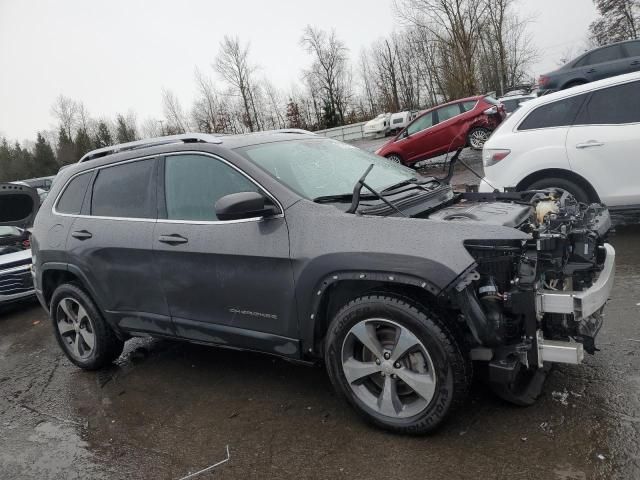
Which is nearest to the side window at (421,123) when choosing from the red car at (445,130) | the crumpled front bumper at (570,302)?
the red car at (445,130)

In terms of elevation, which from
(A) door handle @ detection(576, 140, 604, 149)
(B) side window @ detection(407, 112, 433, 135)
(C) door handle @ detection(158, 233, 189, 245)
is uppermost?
(B) side window @ detection(407, 112, 433, 135)

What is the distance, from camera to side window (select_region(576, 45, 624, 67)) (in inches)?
515

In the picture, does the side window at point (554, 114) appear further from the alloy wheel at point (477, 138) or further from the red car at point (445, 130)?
the alloy wheel at point (477, 138)

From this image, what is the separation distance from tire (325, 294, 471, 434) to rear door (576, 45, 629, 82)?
12821 millimetres

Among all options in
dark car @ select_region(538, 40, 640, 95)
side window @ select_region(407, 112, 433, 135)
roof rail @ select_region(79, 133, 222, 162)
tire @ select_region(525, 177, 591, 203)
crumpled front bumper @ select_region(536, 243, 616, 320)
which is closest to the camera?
crumpled front bumper @ select_region(536, 243, 616, 320)

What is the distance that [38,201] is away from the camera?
21.5 ft

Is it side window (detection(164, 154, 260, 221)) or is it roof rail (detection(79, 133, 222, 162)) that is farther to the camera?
roof rail (detection(79, 133, 222, 162))

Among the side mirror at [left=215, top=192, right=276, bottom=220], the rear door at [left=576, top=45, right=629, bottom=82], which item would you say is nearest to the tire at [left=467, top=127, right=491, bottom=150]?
the rear door at [left=576, top=45, right=629, bottom=82]

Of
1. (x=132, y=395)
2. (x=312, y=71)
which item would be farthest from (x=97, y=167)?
(x=312, y=71)

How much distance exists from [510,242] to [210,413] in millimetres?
2260

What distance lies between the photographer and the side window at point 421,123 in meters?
14.6

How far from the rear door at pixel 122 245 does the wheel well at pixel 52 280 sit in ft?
1.18

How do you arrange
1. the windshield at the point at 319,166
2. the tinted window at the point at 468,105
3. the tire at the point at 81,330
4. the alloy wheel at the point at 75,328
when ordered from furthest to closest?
1. the tinted window at the point at 468,105
2. the alloy wheel at the point at 75,328
3. the tire at the point at 81,330
4. the windshield at the point at 319,166

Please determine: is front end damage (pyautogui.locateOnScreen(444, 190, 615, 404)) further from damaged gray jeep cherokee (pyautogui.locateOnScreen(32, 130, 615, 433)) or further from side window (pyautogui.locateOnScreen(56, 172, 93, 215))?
side window (pyautogui.locateOnScreen(56, 172, 93, 215))
